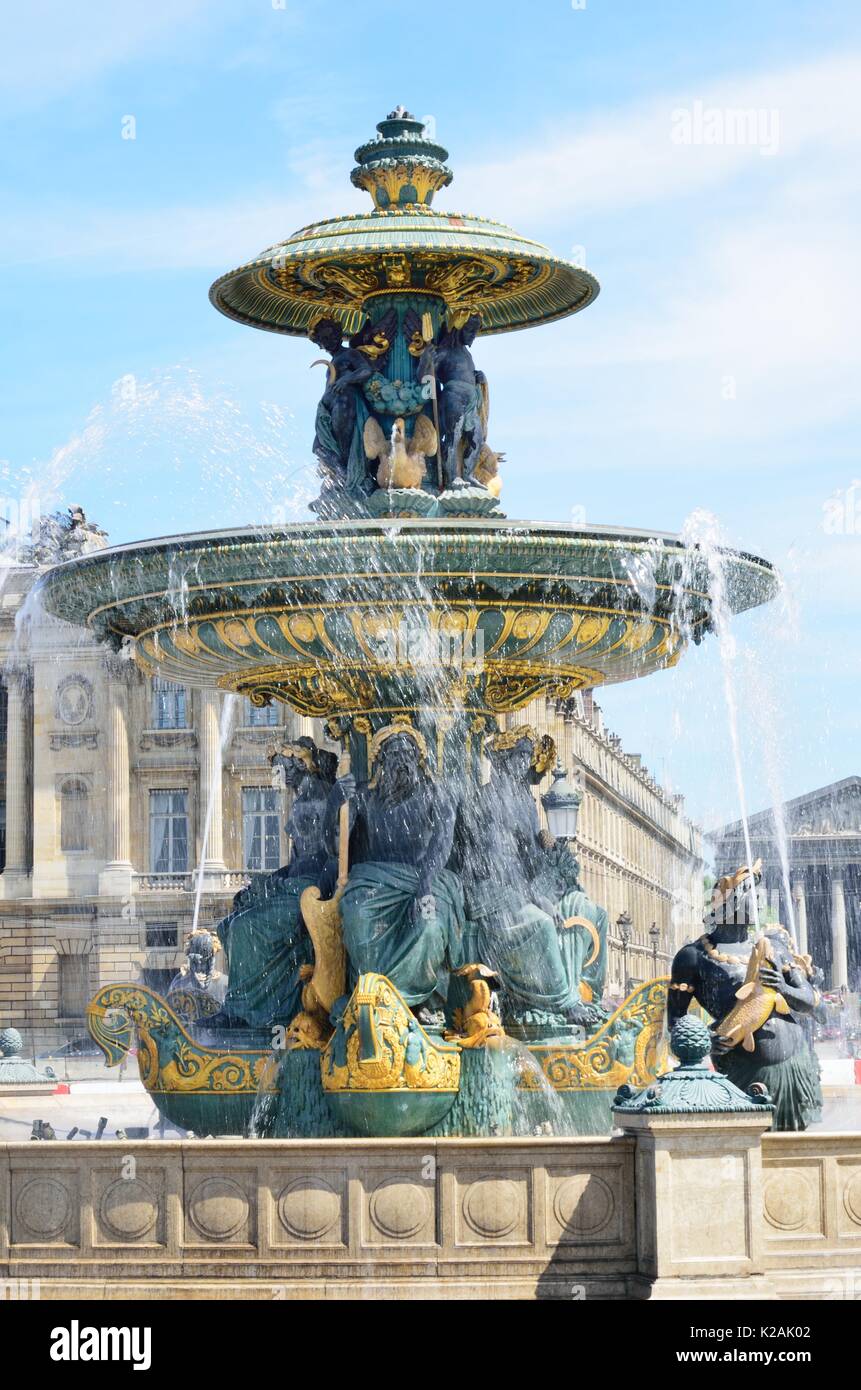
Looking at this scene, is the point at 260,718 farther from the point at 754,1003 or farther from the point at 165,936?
the point at 754,1003

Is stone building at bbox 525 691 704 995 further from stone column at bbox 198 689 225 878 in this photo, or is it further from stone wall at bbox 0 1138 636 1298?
stone wall at bbox 0 1138 636 1298

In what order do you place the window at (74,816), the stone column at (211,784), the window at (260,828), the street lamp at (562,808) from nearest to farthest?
the street lamp at (562,808)
the window at (260,828)
the stone column at (211,784)
the window at (74,816)

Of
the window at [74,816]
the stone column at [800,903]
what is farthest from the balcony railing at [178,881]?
the stone column at [800,903]

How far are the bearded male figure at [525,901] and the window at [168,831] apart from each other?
5776cm

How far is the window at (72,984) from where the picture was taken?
222 feet

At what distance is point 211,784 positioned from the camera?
66.8m

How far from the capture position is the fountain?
10.6 meters

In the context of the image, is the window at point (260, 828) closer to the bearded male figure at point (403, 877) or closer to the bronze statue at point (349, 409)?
the bronze statue at point (349, 409)

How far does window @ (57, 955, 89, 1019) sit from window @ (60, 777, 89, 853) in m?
3.26

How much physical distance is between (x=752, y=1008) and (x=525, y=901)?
5.75 ft

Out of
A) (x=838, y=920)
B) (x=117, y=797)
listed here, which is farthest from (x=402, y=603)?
(x=838, y=920)

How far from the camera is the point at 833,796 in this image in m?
100

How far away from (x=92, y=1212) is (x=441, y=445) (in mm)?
4584

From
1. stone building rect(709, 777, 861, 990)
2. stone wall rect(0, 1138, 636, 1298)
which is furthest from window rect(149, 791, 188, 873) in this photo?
stone wall rect(0, 1138, 636, 1298)
